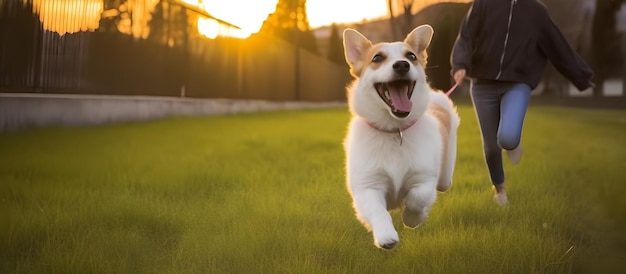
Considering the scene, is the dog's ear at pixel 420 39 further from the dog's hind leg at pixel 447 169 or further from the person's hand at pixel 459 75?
the dog's hind leg at pixel 447 169

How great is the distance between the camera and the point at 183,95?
286 cm

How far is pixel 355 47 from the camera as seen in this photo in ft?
5.51

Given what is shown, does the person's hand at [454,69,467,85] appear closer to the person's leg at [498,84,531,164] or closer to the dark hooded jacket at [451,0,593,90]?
the dark hooded jacket at [451,0,593,90]

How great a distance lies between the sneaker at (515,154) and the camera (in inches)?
72.1

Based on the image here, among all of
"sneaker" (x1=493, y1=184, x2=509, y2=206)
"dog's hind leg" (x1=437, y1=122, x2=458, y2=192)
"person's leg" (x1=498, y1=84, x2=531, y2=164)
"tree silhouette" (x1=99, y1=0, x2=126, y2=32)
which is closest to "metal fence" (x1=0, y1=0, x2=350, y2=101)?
"tree silhouette" (x1=99, y1=0, x2=126, y2=32)

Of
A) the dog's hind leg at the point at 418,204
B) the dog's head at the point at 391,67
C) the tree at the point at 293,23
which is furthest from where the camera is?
the tree at the point at 293,23

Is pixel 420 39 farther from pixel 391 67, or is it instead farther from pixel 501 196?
pixel 501 196

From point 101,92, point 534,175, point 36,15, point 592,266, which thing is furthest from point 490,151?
point 36,15

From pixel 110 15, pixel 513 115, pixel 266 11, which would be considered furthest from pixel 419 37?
pixel 110 15

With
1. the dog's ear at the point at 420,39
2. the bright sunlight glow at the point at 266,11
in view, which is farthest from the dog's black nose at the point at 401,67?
the bright sunlight glow at the point at 266,11

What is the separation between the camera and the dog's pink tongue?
156cm

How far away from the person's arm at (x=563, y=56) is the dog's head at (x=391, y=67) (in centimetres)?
40

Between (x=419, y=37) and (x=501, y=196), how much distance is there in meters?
0.62

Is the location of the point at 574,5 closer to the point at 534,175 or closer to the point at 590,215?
the point at 534,175
